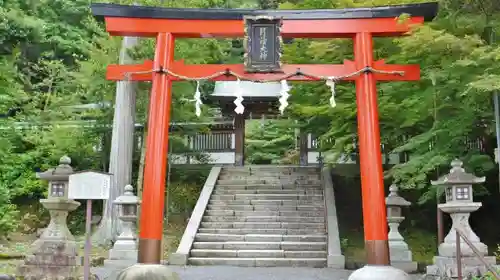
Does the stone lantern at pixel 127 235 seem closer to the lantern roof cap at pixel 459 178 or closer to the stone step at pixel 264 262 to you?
the stone step at pixel 264 262

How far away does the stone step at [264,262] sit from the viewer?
11.1 meters

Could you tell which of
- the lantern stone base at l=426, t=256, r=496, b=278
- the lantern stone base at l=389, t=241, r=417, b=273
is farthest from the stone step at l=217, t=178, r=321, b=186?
the lantern stone base at l=426, t=256, r=496, b=278

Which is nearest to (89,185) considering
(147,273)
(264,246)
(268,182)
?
(147,273)

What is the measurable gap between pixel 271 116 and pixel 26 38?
1122 cm

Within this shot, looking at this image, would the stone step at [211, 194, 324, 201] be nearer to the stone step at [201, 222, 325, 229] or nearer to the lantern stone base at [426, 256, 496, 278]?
the stone step at [201, 222, 325, 229]

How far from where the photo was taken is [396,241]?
1104 cm

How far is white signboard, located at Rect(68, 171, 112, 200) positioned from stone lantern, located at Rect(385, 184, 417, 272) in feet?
21.2

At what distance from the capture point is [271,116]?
2208 centimetres

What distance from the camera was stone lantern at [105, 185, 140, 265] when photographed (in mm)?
11164

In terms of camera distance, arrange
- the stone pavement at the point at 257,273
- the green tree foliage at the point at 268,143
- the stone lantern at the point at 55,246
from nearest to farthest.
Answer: the stone lantern at the point at 55,246, the stone pavement at the point at 257,273, the green tree foliage at the point at 268,143

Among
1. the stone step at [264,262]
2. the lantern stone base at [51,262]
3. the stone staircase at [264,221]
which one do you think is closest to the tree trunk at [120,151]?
the stone staircase at [264,221]

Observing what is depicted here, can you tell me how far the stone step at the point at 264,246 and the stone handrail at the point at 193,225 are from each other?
0.29 m

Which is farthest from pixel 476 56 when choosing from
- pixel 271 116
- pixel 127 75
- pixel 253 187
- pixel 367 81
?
pixel 271 116

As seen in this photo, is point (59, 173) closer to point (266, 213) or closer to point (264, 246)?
point (264, 246)
